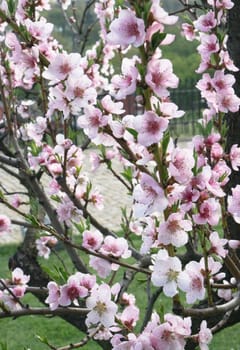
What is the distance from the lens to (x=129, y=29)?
144 centimetres

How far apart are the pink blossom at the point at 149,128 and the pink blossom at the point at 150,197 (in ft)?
0.31

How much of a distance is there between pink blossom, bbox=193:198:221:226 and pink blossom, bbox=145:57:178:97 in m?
0.47

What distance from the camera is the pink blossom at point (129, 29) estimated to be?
4.65ft

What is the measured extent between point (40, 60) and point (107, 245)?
0.68 m

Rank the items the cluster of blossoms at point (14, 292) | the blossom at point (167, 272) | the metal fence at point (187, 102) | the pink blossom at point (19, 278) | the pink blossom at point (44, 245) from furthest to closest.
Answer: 1. the metal fence at point (187, 102)
2. the pink blossom at point (44, 245)
3. the pink blossom at point (19, 278)
4. the cluster of blossoms at point (14, 292)
5. the blossom at point (167, 272)

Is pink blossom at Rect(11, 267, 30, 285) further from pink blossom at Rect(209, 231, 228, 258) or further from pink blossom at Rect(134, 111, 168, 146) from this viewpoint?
pink blossom at Rect(134, 111, 168, 146)

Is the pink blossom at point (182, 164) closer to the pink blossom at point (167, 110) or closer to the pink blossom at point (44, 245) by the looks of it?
the pink blossom at point (167, 110)

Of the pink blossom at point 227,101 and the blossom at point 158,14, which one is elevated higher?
the blossom at point 158,14

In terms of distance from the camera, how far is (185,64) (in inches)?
1554

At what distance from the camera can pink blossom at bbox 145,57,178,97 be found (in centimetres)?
148

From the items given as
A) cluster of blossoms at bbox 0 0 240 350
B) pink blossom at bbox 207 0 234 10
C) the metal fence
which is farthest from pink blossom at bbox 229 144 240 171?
the metal fence

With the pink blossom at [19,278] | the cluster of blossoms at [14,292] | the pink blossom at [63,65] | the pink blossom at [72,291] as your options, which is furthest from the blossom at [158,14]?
the pink blossom at [19,278]

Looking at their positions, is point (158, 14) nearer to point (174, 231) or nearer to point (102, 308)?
point (174, 231)

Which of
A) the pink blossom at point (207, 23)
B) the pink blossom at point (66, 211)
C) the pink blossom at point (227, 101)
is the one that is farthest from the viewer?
the pink blossom at point (66, 211)
